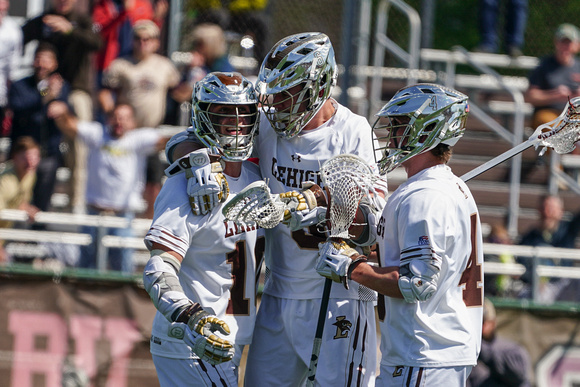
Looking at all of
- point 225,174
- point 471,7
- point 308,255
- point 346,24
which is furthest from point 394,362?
point 471,7

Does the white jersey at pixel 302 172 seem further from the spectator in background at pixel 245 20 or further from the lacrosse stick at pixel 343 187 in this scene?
the spectator in background at pixel 245 20

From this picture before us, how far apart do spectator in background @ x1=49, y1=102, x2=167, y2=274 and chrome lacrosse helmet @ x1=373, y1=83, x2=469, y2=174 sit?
477 cm

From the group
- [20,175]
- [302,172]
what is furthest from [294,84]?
[20,175]

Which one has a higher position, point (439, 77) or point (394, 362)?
point (439, 77)

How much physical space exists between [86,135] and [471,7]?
13125 mm

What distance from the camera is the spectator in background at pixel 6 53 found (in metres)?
9.25

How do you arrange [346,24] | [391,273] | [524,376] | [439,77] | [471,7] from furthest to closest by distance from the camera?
[471,7] → [439,77] → [346,24] → [524,376] → [391,273]

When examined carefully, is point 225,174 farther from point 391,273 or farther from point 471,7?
point 471,7

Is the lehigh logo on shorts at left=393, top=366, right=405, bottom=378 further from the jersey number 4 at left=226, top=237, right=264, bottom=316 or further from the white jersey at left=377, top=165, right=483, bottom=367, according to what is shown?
the jersey number 4 at left=226, top=237, right=264, bottom=316

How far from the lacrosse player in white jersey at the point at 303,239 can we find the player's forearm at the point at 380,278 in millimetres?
387

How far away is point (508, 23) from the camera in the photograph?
1153cm

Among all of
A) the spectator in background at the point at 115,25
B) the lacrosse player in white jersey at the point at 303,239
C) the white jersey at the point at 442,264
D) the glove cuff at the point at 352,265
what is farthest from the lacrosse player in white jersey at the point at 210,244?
the spectator in background at the point at 115,25

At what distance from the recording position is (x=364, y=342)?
4.98 metres

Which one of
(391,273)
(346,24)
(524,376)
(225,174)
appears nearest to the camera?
(391,273)
